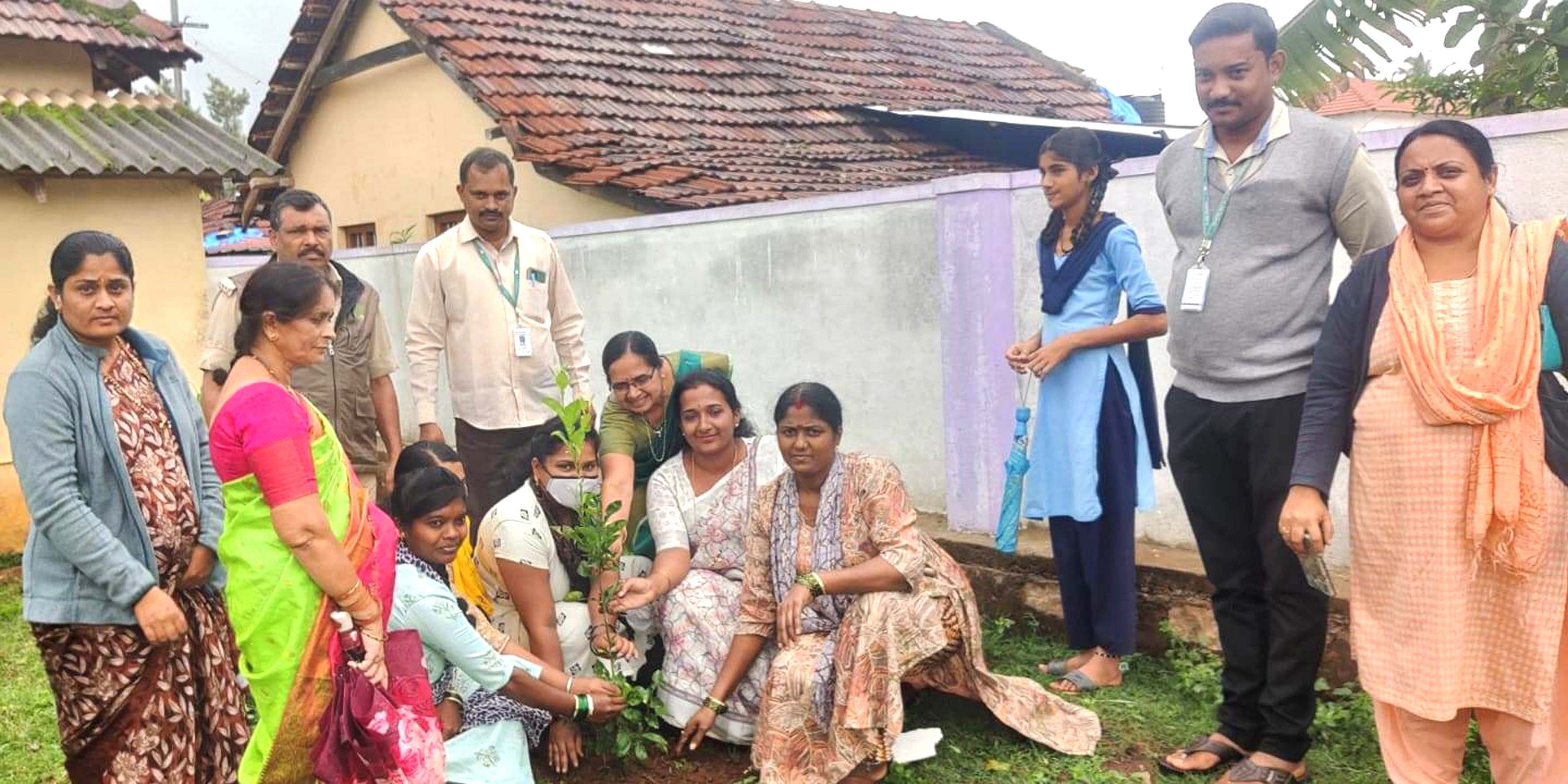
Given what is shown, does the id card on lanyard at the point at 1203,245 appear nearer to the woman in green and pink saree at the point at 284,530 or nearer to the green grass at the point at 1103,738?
the green grass at the point at 1103,738

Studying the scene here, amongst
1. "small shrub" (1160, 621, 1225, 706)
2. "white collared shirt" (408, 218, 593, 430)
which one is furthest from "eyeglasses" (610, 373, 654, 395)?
"small shrub" (1160, 621, 1225, 706)

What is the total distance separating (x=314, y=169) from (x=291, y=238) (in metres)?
9.73

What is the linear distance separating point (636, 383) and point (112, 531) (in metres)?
1.68

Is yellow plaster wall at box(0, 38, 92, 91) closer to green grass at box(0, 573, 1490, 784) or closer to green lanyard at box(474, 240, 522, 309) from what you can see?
green grass at box(0, 573, 1490, 784)

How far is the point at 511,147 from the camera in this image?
33.0 feet

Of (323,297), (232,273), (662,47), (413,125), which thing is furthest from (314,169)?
(323,297)

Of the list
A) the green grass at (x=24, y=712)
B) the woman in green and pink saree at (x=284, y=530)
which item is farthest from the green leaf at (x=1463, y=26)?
the green grass at (x=24, y=712)

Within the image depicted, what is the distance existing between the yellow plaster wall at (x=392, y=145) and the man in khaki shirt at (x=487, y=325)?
548cm

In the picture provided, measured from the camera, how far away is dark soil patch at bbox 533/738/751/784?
12.2 feet

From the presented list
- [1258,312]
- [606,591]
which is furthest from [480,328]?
[1258,312]

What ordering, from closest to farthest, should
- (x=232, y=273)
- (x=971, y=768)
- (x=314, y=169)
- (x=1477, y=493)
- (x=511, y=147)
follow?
(x=1477, y=493), (x=971, y=768), (x=232, y=273), (x=511, y=147), (x=314, y=169)

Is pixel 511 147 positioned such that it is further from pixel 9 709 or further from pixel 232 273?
pixel 9 709

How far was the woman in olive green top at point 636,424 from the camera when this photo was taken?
13.7ft

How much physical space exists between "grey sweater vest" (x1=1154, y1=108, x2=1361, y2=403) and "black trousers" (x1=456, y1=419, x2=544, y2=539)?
2.48 metres
